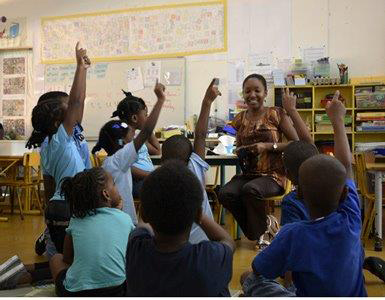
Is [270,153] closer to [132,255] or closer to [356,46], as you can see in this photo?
[132,255]

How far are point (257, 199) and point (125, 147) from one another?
3.29 feet

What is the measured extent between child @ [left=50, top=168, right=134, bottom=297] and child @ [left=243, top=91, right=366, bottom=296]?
2.22 feet

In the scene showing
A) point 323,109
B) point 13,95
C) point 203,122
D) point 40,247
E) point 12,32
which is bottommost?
point 40,247

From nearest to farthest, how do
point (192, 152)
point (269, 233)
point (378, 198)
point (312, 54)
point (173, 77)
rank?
point (192, 152) → point (269, 233) → point (378, 198) → point (312, 54) → point (173, 77)

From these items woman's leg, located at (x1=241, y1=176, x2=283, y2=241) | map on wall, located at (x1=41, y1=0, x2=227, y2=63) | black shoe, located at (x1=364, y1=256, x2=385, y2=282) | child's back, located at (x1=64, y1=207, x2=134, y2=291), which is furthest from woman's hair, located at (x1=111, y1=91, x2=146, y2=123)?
map on wall, located at (x1=41, y1=0, x2=227, y2=63)

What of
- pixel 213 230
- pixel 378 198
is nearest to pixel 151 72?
pixel 378 198

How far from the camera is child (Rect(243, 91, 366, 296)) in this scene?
117 cm

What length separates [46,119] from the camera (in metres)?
2.36

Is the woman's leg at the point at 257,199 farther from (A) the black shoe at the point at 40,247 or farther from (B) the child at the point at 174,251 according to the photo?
(B) the child at the point at 174,251

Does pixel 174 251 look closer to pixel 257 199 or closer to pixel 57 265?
pixel 57 265

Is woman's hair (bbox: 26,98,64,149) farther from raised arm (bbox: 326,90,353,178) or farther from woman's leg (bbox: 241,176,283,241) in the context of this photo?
raised arm (bbox: 326,90,353,178)

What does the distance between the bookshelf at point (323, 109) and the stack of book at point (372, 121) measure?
0.06 metres

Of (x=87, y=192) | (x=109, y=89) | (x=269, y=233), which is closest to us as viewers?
(x=87, y=192)

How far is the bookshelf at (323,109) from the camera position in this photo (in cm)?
577
